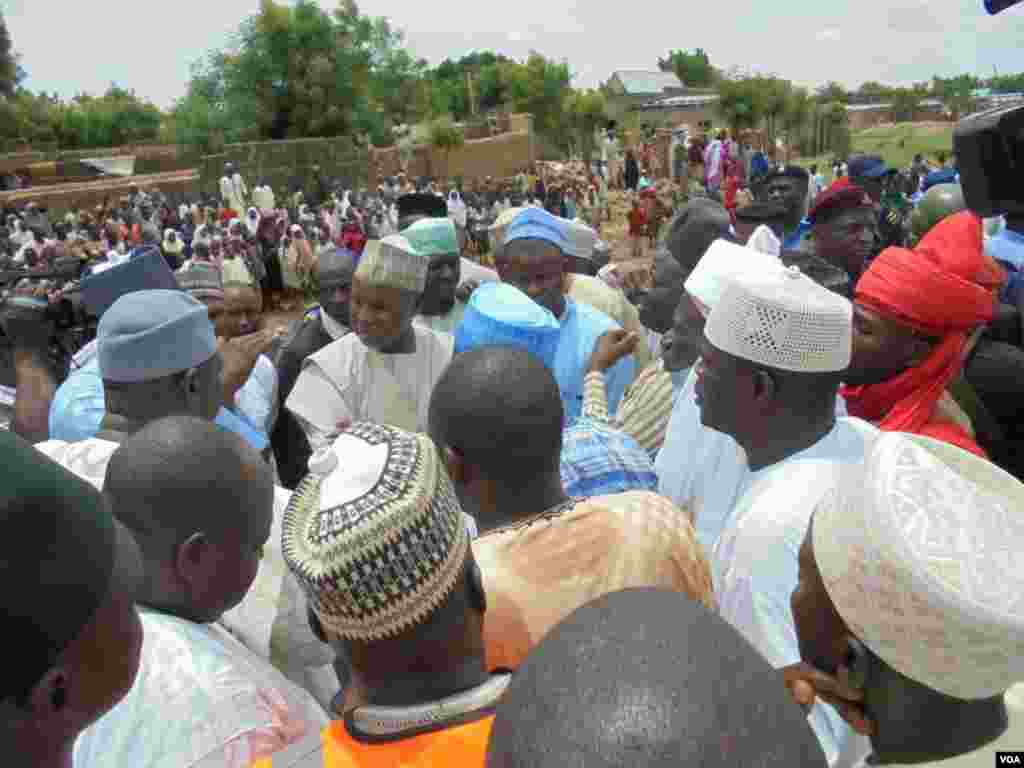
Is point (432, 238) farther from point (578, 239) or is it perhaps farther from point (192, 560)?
point (192, 560)

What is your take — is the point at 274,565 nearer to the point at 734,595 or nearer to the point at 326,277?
the point at 734,595

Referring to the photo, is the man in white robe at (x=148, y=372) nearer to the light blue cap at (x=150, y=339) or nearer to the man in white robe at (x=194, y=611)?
the light blue cap at (x=150, y=339)

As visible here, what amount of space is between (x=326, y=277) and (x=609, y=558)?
3.29 meters

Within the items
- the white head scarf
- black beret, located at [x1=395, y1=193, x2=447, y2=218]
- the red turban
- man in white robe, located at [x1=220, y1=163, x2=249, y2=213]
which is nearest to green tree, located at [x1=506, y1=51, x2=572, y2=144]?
man in white robe, located at [x1=220, y1=163, x2=249, y2=213]

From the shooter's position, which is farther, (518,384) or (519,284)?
(519,284)

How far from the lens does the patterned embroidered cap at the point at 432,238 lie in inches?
183

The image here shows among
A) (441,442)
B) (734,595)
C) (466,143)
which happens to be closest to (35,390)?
(441,442)

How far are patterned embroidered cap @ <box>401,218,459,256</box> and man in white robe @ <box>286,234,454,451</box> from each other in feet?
2.63

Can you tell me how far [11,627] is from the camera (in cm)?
112

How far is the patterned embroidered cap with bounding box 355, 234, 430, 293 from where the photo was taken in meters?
3.63

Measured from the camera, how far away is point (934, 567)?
45.2 inches

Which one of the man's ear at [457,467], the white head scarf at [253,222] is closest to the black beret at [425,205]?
the man's ear at [457,467]

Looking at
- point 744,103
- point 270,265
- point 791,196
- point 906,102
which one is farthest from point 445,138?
point 906,102

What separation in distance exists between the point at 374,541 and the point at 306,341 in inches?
136
